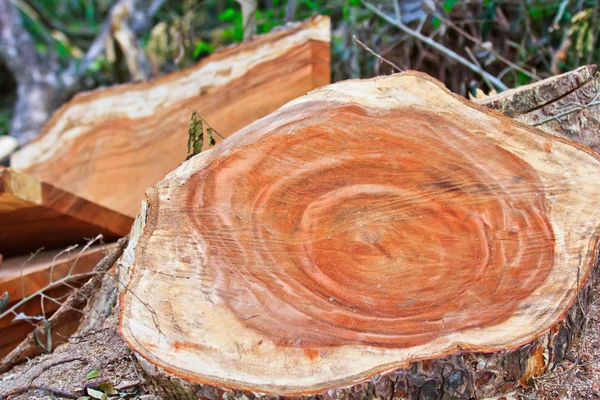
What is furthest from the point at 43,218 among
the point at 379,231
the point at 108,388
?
the point at 379,231

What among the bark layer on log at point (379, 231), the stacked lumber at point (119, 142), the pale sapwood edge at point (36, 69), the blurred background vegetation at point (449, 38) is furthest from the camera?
the pale sapwood edge at point (36, 69)

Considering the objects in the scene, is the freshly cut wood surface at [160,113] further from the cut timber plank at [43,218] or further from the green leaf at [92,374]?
the green leaf at [92,374]

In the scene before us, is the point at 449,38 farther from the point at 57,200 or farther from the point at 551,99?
the point at 57,200

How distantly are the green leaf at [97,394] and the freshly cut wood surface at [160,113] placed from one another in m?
1.51

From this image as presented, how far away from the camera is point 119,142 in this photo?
2.95 meters

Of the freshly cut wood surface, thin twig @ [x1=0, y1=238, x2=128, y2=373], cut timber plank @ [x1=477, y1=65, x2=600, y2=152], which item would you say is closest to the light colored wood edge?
thin twig @ [x1=0, y1=238, x2=128, y2=373]

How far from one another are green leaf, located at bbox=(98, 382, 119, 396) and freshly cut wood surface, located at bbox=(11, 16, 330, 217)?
4.88 feet

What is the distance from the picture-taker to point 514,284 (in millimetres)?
1382

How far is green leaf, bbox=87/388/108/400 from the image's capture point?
4.69ft

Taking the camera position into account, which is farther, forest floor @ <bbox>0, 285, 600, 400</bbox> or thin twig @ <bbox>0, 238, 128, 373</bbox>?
thin twig @ <bbox>0, 238, 128, 373</bbox>

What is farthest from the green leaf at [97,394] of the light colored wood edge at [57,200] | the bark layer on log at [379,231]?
the light colored wood edge at [57,200]

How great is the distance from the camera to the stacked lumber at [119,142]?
7.05ft

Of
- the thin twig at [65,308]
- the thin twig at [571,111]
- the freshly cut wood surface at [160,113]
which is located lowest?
the thin twig at [65,308]

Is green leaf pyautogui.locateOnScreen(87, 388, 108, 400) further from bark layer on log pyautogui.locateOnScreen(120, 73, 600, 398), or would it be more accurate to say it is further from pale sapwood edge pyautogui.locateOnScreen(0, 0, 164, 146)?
pale sapwood edge pyautogui.locateOnScreen(0, 0, 164, 146)
